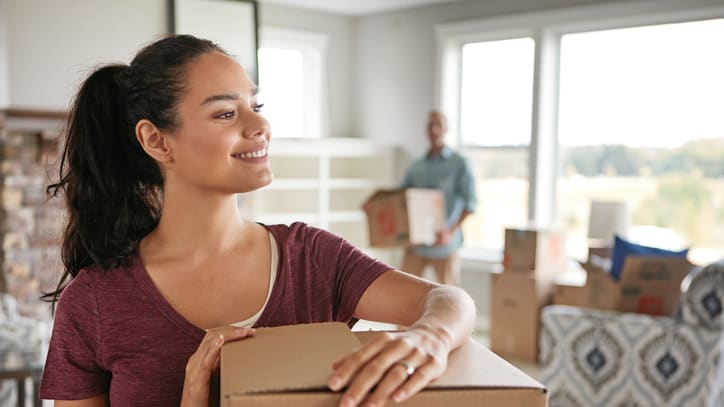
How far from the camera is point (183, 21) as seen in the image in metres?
5.50

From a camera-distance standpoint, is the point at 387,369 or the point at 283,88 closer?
the point at 387,369

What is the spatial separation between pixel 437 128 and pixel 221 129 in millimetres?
4127

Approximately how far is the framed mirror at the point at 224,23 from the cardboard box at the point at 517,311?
2440 mm

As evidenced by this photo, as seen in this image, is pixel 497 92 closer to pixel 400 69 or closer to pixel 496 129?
pixel 496 129

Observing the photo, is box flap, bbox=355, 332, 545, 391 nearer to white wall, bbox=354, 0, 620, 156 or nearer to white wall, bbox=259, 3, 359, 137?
white wall, bbox=354, 0, 620, 156

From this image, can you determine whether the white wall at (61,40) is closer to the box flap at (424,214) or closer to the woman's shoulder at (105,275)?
the box flap at (424,214)

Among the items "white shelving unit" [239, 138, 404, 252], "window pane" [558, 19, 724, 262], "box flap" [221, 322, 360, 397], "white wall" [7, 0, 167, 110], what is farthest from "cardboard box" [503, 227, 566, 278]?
"box flap" [221, 322, 360, 397]

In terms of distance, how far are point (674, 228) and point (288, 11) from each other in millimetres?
3489

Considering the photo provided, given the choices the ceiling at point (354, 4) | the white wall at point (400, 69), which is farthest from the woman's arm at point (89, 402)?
the ceiling at point (354, 4)

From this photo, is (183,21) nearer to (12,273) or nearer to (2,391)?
(12,273)

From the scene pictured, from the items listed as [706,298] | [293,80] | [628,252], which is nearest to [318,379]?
[706,298]

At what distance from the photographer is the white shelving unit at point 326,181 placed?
5.99 metres

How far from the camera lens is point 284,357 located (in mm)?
743

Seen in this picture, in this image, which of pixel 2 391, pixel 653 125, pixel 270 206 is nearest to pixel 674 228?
pixel 653 125
